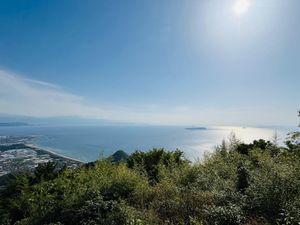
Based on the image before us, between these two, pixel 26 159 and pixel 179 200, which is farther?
pixel 26 159

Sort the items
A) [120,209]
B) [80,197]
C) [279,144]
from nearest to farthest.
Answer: [120,209]
[80,197]
[279,144]

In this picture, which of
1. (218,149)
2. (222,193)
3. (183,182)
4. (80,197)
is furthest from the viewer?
(218,149)

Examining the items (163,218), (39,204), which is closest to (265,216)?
(163,218)

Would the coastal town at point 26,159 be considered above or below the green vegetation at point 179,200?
below

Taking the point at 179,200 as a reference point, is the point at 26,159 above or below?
below

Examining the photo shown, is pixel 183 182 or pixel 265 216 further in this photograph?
pixel 183 182

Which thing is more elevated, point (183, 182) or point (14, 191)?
point (183, 182)

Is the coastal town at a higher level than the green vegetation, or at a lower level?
lower

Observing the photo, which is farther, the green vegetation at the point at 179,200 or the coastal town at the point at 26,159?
the coastal town at the point at 26,159

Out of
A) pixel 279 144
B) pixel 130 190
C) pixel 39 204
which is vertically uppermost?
pixel 279 144

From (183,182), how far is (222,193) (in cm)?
199

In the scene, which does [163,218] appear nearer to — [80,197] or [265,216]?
[265,216]

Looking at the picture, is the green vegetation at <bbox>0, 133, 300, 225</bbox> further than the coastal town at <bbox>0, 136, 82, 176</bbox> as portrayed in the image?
No

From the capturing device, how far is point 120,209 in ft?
15.8
